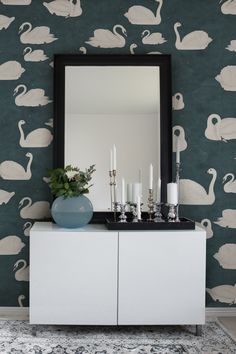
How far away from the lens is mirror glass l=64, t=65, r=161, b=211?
9.67 feet

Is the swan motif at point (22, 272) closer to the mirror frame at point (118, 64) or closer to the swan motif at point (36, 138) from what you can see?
the mirror frame at point (118, 64)

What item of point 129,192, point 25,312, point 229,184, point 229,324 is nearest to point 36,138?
point 129,192

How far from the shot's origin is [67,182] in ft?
8.86

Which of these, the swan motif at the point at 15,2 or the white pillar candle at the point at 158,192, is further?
the swan motif at the point at 15,2

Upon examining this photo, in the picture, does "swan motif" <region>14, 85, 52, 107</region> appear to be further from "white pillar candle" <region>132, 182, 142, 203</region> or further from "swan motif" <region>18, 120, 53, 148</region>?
"white pillar candle" <region>132, 182, 142, 203</region>

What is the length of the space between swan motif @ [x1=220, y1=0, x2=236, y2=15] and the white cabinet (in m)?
1.57

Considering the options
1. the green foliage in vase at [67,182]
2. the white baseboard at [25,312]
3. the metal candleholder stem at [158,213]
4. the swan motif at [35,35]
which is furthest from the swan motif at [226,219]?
the swan motif at [35,35]

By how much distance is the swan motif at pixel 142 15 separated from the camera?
3.01 meters

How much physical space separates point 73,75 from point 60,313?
156 cm

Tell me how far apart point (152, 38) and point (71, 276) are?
1.70m

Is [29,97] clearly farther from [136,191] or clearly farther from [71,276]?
[71,276]

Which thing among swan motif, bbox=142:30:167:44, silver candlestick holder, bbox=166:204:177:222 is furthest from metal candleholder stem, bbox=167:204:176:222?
swan motif, bbox=142:30:167:44

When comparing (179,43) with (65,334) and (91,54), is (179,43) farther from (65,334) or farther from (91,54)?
(65,334)

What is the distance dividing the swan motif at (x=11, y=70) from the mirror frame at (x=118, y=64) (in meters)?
0.26
